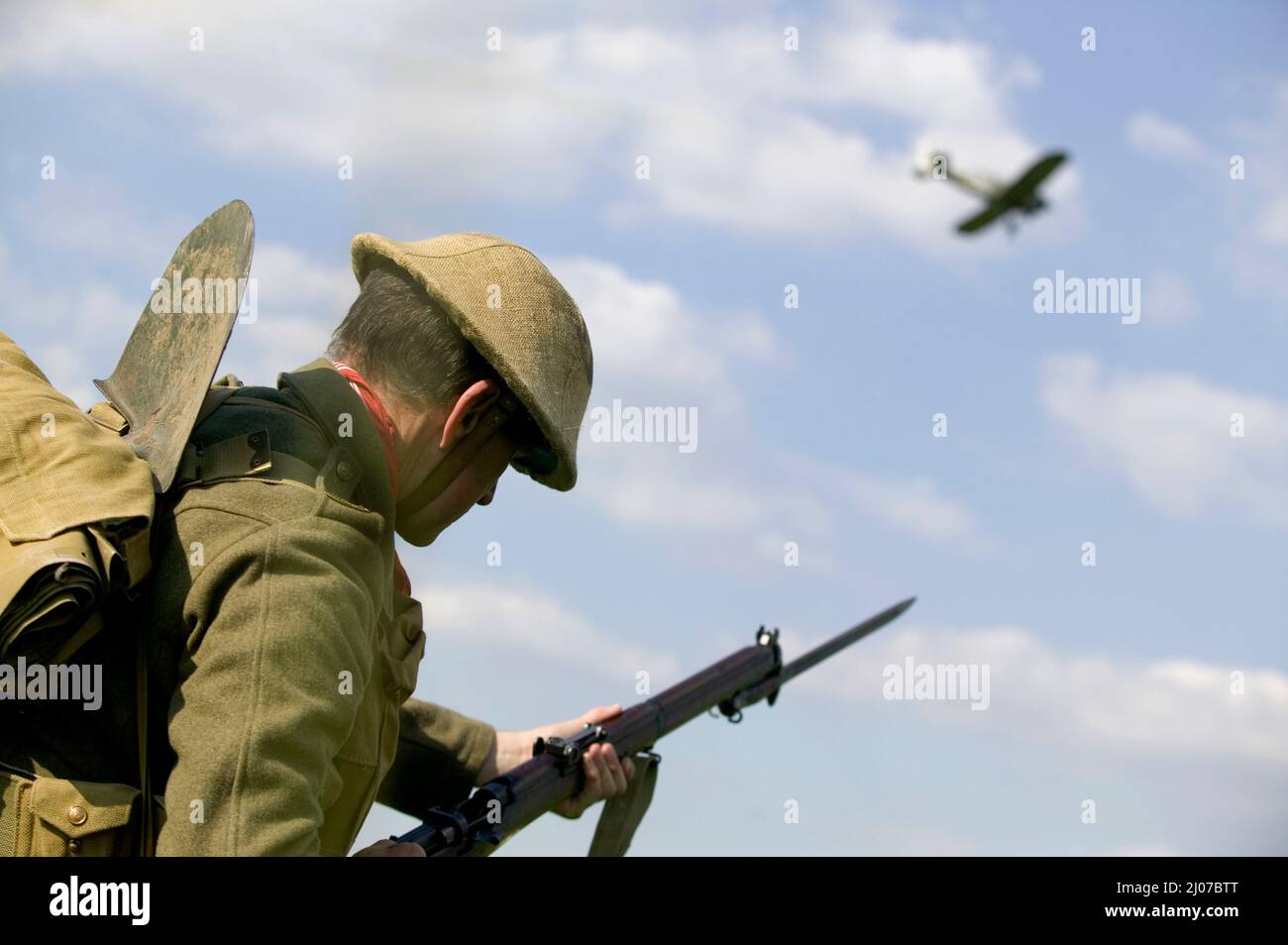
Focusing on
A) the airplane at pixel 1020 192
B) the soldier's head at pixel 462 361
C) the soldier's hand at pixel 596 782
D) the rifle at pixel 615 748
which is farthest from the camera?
the airplane at pixel 1020 192

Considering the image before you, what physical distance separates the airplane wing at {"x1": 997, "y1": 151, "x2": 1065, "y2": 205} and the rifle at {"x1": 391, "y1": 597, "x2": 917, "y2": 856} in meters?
16.8

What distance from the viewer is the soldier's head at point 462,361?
5.46 m

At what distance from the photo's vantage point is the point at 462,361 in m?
→ 5.49

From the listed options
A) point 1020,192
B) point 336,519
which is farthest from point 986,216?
point 336,519

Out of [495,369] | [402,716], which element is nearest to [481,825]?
[402,716]

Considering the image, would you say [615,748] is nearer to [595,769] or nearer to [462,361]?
[595,769]

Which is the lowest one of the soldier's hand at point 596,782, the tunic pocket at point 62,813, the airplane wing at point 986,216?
the soldier's hand at point 596,782

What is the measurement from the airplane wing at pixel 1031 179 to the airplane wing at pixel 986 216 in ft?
0.38

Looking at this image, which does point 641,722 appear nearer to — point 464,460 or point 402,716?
point 402,716

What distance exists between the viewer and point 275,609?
430cm

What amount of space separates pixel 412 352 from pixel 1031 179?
914 inches

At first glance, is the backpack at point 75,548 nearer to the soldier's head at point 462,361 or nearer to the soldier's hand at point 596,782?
the soldier's head at point 462,361

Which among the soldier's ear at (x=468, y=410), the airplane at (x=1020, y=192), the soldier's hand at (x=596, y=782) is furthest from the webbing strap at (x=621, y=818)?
the airplane at (x=1020, y=192)

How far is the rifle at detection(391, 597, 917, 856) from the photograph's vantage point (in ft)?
22.1
